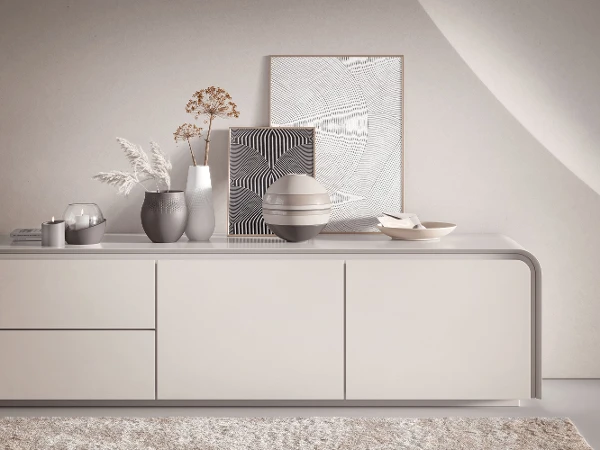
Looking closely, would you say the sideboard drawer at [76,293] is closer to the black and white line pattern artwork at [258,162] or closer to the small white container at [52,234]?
the small white container at [52,234]

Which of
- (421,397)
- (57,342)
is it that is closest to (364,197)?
(421,397)

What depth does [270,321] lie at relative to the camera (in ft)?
9.66

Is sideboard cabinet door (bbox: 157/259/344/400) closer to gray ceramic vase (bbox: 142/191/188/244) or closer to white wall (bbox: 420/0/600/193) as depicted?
gray ceramic vase (bbox: 142/191/188/244)

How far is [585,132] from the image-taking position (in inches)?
135

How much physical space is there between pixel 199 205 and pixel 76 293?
642 mm

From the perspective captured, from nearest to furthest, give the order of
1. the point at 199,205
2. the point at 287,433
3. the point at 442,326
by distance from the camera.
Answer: the point at 287,433 → the point at 442,326 → the point at 199,205

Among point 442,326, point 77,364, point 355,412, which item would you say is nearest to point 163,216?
point 77,364

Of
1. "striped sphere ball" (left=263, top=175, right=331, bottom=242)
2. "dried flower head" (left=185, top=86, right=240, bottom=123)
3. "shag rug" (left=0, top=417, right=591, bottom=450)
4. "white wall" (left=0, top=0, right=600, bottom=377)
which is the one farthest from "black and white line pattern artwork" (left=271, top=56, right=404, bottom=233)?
"shag rug" (left=0, top=417, right=591, bottom=450)

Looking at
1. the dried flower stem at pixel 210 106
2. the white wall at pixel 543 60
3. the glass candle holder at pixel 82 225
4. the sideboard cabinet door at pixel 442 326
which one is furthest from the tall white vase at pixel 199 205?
the white wall at pixel 543 60

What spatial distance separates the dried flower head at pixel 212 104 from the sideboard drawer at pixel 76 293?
0.78 m

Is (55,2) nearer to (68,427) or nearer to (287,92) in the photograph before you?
(287,92)

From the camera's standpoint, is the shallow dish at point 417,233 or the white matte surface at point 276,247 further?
the shallow dish at point 417,233

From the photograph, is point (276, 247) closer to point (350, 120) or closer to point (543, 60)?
point (350, 120)

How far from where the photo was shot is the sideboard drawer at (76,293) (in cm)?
Result: 293
